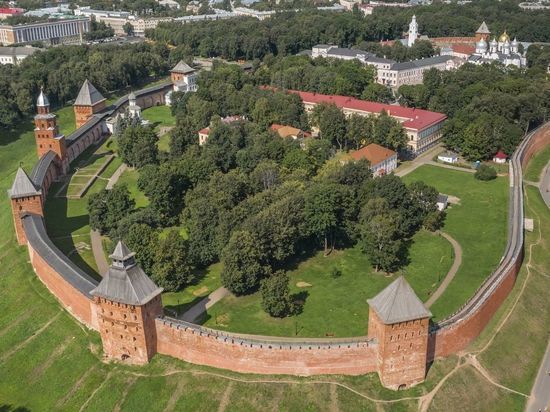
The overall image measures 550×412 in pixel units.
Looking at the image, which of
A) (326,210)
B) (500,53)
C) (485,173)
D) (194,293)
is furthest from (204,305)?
(500,53)

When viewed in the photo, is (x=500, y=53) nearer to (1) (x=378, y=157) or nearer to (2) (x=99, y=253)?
Answer: (1) (x=378, y=157)

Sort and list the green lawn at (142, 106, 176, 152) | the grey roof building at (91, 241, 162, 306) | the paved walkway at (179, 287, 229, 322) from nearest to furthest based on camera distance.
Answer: the grey roof building at (91, 241, 162, 306) < the paved walkway at (179, 287, 229, 322) < the green lawn at (142, 106, 176, 152)

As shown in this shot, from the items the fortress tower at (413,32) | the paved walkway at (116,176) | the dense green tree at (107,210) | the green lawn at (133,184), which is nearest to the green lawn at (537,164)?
the green lawn at (133,184)

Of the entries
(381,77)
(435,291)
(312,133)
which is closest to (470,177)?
(312,133)

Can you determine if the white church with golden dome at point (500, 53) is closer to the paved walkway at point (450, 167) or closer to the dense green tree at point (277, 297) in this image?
the paved walkway at point (450, 167)

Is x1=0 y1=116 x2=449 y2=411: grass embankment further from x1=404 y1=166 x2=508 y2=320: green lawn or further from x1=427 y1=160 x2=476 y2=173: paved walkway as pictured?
x1=427 y1=160 x2=476 y2=173: paved walkway

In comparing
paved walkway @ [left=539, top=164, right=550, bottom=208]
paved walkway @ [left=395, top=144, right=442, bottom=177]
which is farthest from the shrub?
paved walkway @ [left=395, top=144, right=442, bottom=177]
